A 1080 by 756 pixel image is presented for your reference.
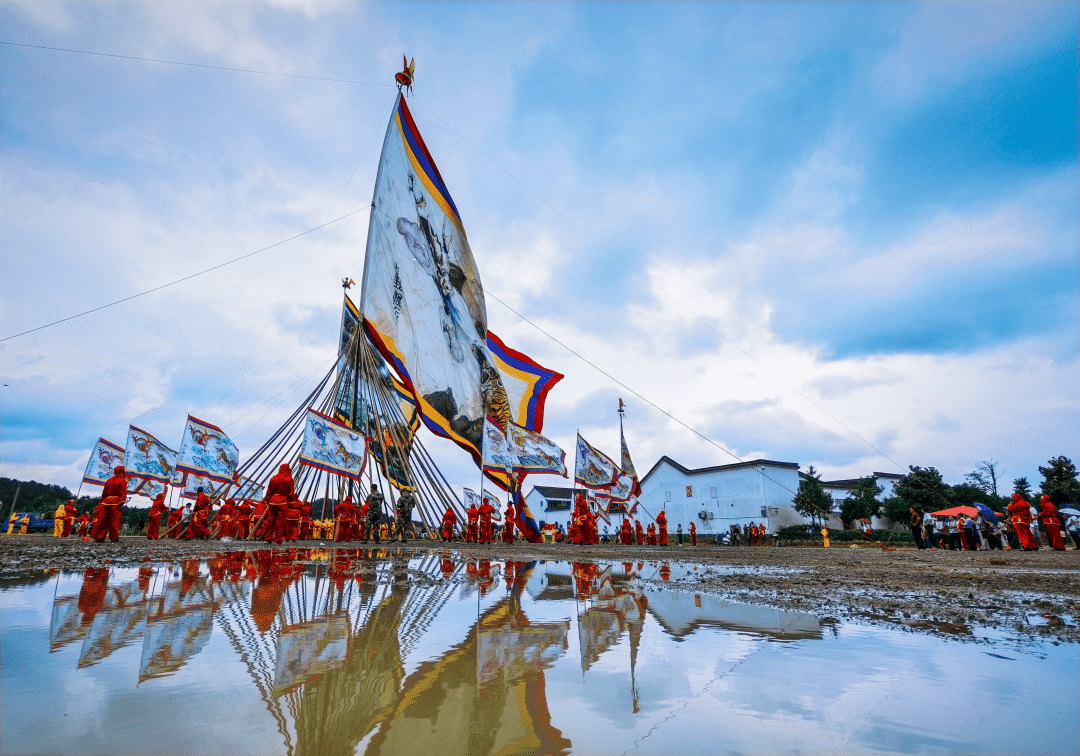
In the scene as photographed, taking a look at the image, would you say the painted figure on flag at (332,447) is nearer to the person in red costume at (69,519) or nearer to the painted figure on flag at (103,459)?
the painted figure on flag at (103,459)

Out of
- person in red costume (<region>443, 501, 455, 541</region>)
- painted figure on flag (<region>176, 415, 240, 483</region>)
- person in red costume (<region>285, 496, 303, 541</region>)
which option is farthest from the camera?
person in red costume (<region>443, 501, 455, 541</region>)

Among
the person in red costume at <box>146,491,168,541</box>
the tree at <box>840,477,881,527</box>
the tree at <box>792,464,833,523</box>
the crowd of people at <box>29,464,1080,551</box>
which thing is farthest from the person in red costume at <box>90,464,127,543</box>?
the tree at <box>840,477,881,527</box>

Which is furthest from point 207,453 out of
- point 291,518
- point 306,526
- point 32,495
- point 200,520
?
point 32,495

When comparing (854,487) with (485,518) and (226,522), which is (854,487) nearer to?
(485,518)

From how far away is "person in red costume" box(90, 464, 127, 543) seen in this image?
1049cm

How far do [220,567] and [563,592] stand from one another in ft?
10.8

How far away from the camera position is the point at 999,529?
16172 millimetres

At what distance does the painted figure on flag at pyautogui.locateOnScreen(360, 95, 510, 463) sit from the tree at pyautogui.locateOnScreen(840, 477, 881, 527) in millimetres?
25976

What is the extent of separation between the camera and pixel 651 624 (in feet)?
7.75

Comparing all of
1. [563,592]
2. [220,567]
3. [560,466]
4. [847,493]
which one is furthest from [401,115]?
[847,493]

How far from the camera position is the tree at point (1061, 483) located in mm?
24359

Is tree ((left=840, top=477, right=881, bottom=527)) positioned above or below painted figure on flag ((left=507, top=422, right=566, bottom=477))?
below

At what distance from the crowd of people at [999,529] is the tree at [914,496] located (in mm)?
8441

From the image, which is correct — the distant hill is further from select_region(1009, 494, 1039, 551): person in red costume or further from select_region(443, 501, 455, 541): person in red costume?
select_region(1009, 494, 1039, 551): person in red costume
